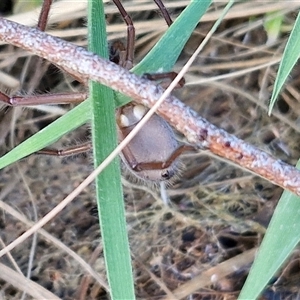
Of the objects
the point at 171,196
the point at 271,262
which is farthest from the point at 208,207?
the point at 271,262

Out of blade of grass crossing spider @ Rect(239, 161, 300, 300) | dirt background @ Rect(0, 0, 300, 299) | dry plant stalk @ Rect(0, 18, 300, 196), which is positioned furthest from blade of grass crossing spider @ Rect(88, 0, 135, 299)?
→ dirt background @ Rect(0, 0, 300, 299)

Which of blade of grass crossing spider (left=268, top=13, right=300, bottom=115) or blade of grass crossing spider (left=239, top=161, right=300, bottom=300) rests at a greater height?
blade of grass crossing spider (left=268, top=13, right=300, bottom=115)

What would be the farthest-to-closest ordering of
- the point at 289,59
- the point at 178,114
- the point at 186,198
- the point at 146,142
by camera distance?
the point at 186,198 < the point at 146,142 < the point at 289,59 < the point at 178,114

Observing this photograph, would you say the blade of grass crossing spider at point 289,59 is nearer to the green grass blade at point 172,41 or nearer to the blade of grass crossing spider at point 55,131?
the green grass blade at point 172,41

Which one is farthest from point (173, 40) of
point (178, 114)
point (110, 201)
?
point (110, 201)

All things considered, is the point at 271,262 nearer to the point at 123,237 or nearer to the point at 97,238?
the point at 123,237

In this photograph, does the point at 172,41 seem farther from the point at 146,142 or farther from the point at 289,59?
the point at 146,142

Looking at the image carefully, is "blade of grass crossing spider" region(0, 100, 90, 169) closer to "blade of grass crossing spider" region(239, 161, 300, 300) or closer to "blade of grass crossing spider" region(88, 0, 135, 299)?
"blade of grass crossing spider" region(88, 0, 135, 299)
